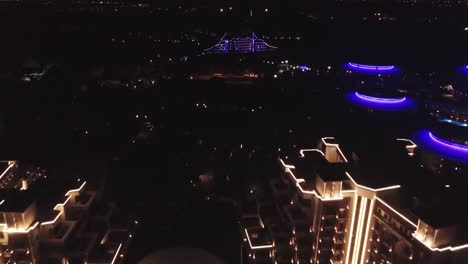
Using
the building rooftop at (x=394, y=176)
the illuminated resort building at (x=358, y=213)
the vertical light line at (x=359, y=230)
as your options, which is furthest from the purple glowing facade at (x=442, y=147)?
the vertical light line at (x=359, y=230)

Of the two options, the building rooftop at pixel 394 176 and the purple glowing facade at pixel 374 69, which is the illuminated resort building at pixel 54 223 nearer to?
the building rooftop at pixel 394 176

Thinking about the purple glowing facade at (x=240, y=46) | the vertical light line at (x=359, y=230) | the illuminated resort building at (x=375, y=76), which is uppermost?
the purple glowing facade at (x=240, y=46)

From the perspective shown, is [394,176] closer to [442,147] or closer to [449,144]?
[442,147]

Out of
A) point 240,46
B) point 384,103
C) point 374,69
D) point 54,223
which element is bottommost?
point 54,223

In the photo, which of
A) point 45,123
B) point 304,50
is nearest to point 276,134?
point 45,123

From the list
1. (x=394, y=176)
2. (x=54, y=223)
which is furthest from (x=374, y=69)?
(x=54, y=223)

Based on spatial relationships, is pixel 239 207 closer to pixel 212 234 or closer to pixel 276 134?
pixel 212 234
